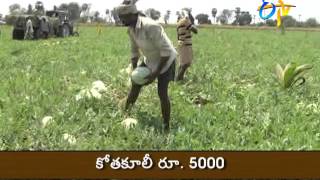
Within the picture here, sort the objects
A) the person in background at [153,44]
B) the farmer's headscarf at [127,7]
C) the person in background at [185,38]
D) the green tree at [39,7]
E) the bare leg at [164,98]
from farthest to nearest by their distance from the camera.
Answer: the green tree at [39,7], the person in background at [185,38], the bare leg at [164,98], the person in background at [153,44], the farmer's headscarf at [127,7]

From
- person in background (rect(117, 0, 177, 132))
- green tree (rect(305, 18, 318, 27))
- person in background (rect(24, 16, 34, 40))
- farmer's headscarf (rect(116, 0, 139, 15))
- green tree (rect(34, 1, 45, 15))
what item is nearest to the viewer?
farmer's headscarf (rect(116, 0, 139, 15))

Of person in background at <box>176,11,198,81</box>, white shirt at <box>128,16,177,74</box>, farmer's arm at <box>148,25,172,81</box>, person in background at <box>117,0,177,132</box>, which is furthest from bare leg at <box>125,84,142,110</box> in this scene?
person in background at <box>176,11,198,81</box>

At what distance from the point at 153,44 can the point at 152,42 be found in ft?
0.13

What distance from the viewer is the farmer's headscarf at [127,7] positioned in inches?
230

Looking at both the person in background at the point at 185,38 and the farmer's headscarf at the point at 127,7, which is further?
the person in background at the point at 185,38

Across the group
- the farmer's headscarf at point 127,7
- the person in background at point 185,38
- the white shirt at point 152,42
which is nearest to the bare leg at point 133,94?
the white shirt at point 152,42

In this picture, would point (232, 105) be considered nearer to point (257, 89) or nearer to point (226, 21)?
point (257, 89)

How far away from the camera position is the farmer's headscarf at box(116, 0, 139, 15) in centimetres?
585

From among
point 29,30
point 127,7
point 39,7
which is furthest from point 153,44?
point 39,7

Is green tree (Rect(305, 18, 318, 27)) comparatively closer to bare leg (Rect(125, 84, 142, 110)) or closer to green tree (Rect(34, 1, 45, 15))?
green tree (Rect(34, 1, 45, 15))

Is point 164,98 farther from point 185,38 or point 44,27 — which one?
point 44,27

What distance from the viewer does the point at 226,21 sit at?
82188mm

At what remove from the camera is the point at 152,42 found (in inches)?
243

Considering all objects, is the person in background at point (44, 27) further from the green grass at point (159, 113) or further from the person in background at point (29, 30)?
the green grass at point (159, 113)
